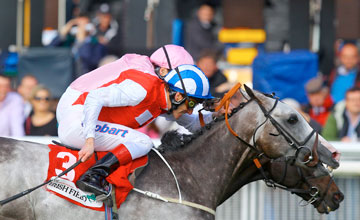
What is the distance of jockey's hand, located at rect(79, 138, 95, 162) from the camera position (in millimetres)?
4219

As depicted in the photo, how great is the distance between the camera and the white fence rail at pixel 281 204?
592cm

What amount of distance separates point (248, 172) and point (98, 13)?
22.4 ft

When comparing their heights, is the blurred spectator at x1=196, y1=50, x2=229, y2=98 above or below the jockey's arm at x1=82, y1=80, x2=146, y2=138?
below

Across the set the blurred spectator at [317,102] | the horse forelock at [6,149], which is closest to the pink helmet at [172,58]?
the horse forelock at [6,149]

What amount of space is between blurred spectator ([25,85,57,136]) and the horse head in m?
3.32

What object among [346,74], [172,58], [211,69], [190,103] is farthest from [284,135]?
[346,74]

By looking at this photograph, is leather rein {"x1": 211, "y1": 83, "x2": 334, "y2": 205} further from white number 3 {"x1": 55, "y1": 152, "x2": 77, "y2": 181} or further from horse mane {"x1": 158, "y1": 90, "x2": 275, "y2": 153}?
white number 3 {"x1": 55, "y1": 152, "x2": 77, "y2": 181}

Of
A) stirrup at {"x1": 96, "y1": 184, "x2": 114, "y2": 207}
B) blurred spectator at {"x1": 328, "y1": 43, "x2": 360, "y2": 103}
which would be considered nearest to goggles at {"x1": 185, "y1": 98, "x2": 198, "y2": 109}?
stirrup at {"x1": 96, "y1": 184, "x2": 114, "y2": 207}

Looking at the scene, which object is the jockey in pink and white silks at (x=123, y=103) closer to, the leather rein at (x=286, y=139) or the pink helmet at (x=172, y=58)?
the pink helmet at (x=172, y=58)

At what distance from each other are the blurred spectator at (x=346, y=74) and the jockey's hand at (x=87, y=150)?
4996 millimetres

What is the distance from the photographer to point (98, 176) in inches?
166

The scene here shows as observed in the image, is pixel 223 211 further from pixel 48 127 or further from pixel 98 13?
pixel 98 13

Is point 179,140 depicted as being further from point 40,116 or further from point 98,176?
point 40,116

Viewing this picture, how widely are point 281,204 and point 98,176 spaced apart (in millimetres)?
2297
